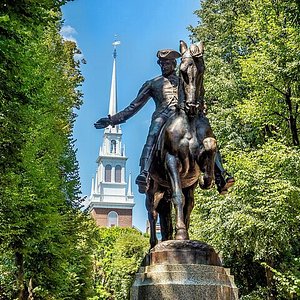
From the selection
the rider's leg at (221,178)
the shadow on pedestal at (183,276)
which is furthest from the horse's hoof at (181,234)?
the rider's leg at (221,178)

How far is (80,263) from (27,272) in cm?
972

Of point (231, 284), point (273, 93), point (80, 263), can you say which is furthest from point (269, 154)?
point (80, 263)

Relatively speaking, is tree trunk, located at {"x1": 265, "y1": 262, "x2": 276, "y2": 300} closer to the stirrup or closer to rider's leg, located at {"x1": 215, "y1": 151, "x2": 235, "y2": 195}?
rider's leg, located at {"x1": 215, "y1": 151, "x2": 235, "y2": 195}

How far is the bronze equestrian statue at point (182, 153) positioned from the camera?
7441 millimetres

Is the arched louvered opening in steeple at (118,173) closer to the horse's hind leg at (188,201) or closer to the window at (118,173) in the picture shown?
the window at (118,173)

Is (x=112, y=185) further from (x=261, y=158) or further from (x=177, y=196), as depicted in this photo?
(x=177, y=196)

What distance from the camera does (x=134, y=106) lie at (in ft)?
28.9

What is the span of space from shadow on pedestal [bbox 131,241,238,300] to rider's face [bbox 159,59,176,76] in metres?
3.11

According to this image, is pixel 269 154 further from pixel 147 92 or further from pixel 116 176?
pixel 116 176

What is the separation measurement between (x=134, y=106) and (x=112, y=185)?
98.9 meters

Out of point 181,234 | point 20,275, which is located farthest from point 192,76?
point 20,275

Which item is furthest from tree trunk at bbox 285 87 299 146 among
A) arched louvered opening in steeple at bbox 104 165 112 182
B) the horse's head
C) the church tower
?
arched louvered opening in steeple at bbox 104 165 112 182

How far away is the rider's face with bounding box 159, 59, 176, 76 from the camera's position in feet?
28.5

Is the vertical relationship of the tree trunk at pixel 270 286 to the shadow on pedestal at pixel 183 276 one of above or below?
above
